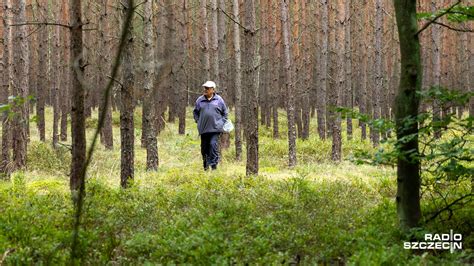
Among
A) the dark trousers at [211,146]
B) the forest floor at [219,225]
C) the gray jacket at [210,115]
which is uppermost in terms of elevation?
the gray jacket at [210,115]

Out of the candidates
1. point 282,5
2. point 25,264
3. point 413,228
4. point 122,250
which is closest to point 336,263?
point 413,228

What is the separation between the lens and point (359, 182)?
9.60m

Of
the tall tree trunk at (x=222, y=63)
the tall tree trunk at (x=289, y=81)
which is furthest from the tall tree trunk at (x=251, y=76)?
the tall tree trunk at (x=222, y=63)

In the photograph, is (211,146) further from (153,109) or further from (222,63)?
(222,63)

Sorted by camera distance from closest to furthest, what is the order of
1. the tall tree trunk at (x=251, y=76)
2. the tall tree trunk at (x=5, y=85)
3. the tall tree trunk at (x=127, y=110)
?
the tall tree trunk at (x=127, y=110) → the tall tree trunk at (x=251, y=76) → the tall tree trunk at (x=5, y=85)

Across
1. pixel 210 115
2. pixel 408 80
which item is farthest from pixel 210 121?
pixel 408 80

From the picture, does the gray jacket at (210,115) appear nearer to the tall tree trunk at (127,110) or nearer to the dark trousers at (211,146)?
the dark trousers at (211,146)

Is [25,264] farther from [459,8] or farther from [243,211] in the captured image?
[459,8]

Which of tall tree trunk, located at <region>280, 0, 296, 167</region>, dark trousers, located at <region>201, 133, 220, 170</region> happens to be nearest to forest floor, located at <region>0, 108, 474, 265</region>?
dark trousers, located at <region>201, 133, 220, 170</region>

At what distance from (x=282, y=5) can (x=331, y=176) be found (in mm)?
7028

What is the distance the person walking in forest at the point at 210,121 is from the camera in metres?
11.7

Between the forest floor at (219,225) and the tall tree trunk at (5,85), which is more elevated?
the tall tree trunk at (5,85)

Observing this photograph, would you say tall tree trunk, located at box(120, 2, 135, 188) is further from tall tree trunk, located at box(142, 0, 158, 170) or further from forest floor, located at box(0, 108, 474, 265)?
tall tree trunk, located at box(142, 0, 158, 170)

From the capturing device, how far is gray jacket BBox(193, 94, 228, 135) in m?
11.7
